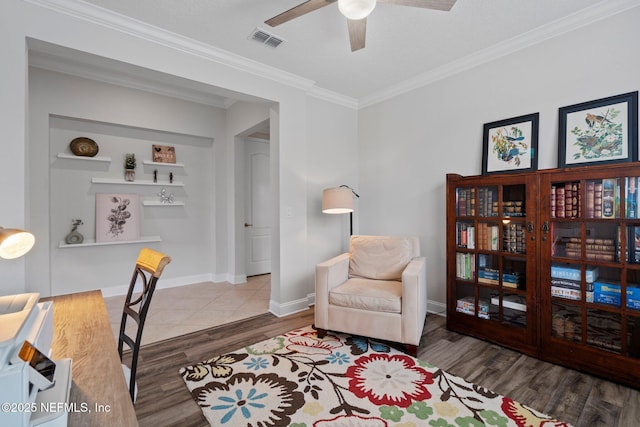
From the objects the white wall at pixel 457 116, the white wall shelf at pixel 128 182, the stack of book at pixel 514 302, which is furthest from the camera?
the white wall shelf at pixel 128 182

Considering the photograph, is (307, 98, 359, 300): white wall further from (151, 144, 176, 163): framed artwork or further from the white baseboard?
(151, 144, 176, 163): framed artwork

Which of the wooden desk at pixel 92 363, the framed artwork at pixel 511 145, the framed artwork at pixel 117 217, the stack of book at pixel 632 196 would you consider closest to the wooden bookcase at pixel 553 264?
the stack of book at pixel 632 196

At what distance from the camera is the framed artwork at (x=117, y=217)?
3.82m

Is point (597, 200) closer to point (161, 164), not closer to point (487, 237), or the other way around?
point (487, 237)

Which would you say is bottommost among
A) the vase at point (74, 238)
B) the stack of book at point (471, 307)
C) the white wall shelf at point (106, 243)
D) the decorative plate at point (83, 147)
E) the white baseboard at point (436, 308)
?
the white baseboard at point (436, 308)

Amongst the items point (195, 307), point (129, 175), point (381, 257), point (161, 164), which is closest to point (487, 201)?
point (381, 257)

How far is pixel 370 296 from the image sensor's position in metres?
2.40

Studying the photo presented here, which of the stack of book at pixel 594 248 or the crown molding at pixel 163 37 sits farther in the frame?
the crown molding at pixel 163 37

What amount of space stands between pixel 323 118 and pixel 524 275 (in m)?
2.75

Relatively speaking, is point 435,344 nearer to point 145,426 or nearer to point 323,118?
point 145,426

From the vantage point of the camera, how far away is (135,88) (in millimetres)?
3904

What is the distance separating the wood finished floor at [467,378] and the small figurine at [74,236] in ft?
6.65

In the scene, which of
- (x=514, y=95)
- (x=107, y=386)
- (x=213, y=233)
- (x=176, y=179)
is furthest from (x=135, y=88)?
(x=514, y=95)

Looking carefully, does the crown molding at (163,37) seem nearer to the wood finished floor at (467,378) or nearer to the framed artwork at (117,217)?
the framed artwork at (117,217)
